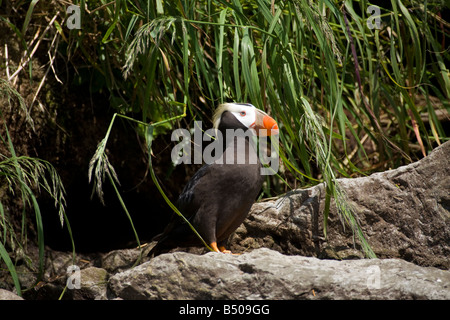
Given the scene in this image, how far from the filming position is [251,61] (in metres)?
2.32

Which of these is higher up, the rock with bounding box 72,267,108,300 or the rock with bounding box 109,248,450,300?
the rock with bounding box 109,248,450,300

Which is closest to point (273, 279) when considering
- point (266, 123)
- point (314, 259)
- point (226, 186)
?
point (314, 259)

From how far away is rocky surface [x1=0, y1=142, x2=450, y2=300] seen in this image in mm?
1637

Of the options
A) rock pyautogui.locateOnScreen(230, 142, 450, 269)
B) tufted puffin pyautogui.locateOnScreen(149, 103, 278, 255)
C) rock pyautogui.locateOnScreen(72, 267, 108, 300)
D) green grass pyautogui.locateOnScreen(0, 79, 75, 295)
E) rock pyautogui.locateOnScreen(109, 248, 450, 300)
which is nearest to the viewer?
rock pyautogui.locateOnScreen(109, 248, 450, 300)

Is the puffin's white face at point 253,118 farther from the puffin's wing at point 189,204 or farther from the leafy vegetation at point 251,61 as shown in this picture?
the puffin's wing at point 189,204

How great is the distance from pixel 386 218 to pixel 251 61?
2.92 feet

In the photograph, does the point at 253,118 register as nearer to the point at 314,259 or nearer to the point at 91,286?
the point at 314,259

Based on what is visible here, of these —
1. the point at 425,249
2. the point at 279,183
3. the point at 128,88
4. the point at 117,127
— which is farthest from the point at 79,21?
the point at 425,249

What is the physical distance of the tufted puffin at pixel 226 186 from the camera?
2.42 m

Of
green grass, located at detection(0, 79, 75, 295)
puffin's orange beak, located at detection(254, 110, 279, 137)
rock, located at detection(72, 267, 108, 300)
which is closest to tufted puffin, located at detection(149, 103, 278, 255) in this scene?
puffin's orange beak, located at detection(254, 110, 279, 137)

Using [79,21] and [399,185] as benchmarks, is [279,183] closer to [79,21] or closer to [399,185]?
[399,185]

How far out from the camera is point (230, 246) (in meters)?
Result: 2.72

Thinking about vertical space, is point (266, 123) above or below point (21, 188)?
above

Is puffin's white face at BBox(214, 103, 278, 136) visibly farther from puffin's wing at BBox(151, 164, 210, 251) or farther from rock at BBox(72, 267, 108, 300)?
rock at BBox(72, 267, 108, 300)
